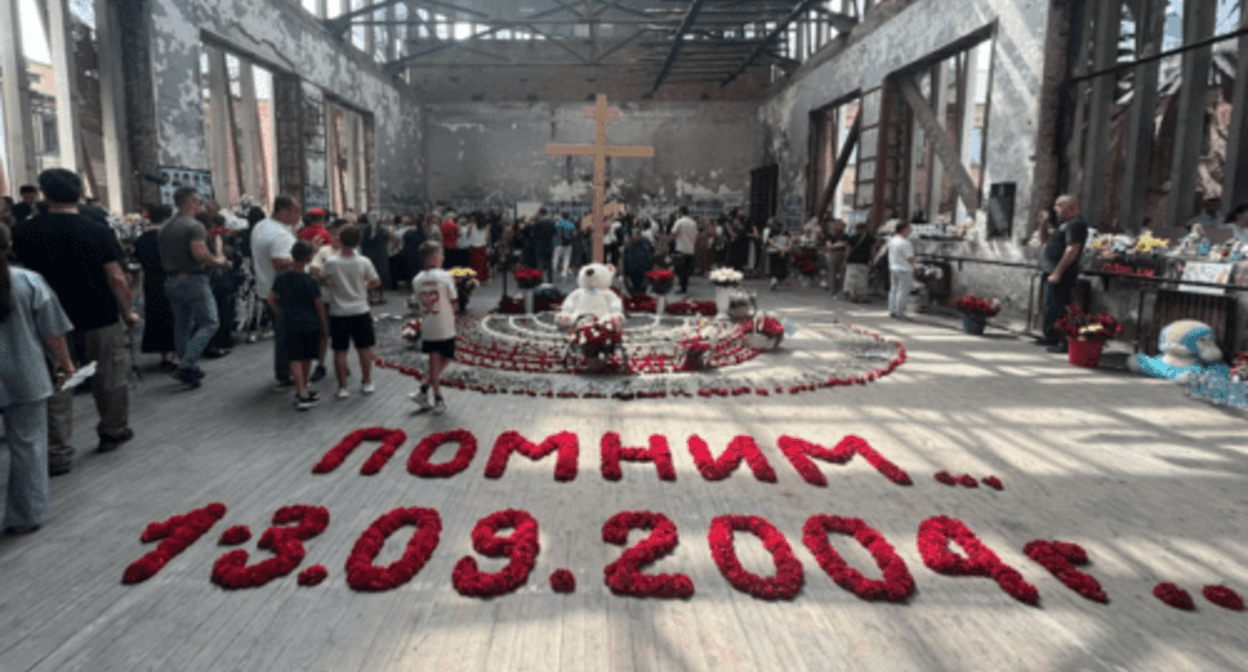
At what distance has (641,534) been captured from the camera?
397 centimetres

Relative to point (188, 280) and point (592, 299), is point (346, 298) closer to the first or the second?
point (188, 280)

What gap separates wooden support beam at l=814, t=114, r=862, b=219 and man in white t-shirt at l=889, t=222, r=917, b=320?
592 centimetres

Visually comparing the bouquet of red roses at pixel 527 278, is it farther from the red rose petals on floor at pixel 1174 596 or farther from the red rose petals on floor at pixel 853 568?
the red rose petals on floor at pixel 1174 596

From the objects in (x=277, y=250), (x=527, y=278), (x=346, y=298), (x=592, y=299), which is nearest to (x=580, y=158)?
(x=527, y=278)

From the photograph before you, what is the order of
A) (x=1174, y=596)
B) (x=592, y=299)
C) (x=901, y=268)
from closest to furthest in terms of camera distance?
(x=1174, y=596), (x=592, y=299), (x=901, y=268)

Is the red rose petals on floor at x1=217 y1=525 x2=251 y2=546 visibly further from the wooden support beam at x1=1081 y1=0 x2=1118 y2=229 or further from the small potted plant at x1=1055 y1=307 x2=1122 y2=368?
the wooden support beam at x1=1081 y1=0 x2=1118 y2=229

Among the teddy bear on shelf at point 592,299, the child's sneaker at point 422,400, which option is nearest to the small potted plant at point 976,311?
the teddy bear on shelf at point 592,299

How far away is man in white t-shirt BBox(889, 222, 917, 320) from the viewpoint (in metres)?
12.1

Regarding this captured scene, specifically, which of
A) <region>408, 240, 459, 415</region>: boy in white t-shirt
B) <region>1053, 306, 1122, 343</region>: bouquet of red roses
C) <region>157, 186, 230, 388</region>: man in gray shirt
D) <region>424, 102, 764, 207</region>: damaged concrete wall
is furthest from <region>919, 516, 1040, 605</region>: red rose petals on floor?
<region>424, 102, 764, 207</region>: damaged concrete wall

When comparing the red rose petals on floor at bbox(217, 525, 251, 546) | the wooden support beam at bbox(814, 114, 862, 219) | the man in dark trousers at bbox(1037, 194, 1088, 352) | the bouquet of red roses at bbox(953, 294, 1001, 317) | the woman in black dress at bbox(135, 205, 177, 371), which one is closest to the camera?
the red rose petals on floor at bbox(217, 525, 251, 546)

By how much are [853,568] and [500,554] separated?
175 centimetres

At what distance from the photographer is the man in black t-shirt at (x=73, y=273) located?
469 cm

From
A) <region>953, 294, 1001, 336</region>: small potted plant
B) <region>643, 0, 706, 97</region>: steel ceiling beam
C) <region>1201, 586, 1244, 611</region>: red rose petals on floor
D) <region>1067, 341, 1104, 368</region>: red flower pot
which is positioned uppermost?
<region>643, 0, 706, 97</region>: steel ceiling beam

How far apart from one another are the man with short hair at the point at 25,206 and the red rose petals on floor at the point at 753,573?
8347mm
